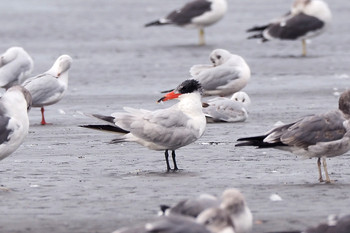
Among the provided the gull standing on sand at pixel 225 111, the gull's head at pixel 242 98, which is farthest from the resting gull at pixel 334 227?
the gull's head at pixel 242 98

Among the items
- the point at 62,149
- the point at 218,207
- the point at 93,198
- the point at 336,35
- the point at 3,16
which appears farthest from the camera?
the point at 3,16

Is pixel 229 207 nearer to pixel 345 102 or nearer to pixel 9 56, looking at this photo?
pixel 345 102

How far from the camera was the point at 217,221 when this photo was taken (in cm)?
616

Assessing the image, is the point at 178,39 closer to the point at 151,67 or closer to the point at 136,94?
the point at 151,67

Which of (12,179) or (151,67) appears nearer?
(12,179)

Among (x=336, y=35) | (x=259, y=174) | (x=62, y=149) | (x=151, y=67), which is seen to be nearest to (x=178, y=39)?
(x=336, y=35)

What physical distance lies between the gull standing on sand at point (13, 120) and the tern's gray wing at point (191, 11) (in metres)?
14.3

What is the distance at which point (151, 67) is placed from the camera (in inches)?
759

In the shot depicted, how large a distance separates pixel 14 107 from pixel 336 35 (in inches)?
606

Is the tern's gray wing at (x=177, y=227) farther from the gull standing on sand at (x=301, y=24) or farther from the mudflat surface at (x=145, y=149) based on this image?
the gull standing on sand at (x=301, y=24)

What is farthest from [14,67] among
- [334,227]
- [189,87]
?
[334,227]

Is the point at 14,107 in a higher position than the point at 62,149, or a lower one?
higher

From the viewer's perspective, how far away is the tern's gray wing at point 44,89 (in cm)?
1366

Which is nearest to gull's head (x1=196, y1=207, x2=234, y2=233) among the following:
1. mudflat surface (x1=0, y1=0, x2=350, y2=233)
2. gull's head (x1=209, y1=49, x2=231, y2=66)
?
mudflat surface (x1=0, y1=0, x2=350, y2=233)
